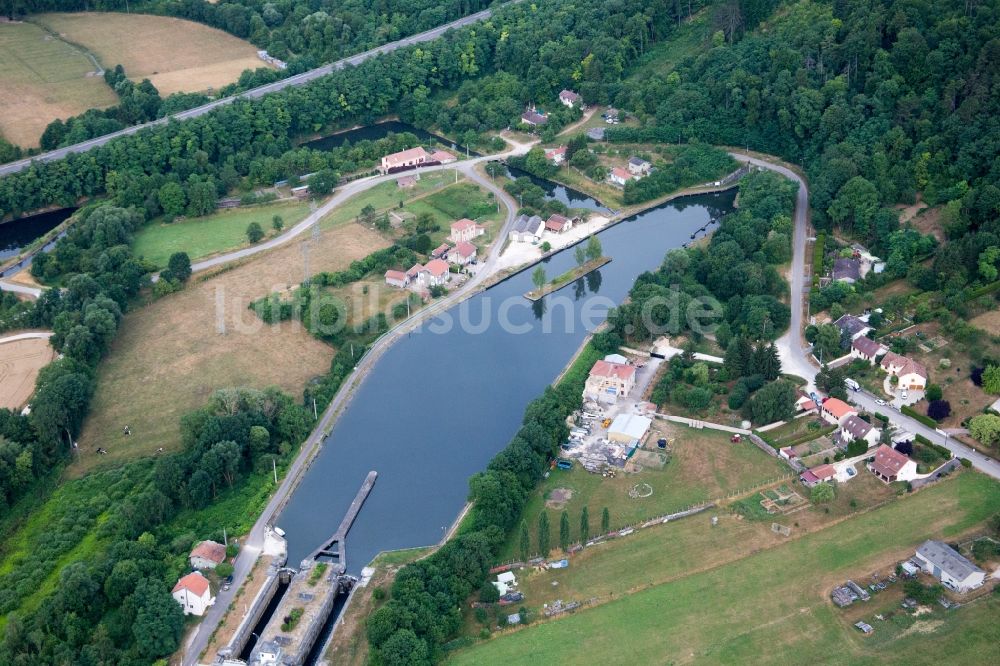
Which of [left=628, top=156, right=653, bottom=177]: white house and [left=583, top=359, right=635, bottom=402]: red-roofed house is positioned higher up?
[left=628, top=156, right=653, bottom=177]: white house

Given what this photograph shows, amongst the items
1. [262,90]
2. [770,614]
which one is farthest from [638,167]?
[770,614]

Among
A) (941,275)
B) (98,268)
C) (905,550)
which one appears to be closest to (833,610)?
(905,550)

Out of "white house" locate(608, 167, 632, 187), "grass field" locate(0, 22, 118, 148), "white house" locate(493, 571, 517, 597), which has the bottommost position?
"white house" locate(493, 571, 517, 597)

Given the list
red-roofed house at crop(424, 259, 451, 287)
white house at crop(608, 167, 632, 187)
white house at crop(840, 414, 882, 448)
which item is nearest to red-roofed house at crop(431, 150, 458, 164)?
white house at crop(608, 167, 632, 187)

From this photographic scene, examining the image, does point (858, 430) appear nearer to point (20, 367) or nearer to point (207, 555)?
point (207, 555)

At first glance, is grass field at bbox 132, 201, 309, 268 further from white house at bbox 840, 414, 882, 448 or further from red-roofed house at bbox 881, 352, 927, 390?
red-roofed house at bbox 881, 352, 927, 390

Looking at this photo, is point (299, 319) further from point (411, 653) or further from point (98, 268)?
point (411, 653)
